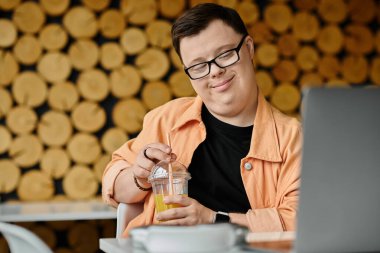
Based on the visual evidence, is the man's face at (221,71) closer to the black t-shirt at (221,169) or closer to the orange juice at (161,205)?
the black t-shirt at (221,169)

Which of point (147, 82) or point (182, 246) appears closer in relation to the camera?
point (182, 246)

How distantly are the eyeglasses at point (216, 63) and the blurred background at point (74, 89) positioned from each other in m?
1.95

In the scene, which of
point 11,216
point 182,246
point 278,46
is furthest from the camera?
point 278,46

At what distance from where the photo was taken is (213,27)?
1.76m

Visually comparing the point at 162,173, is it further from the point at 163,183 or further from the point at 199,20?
the point at 199,20

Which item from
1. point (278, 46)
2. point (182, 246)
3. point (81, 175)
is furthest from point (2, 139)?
point (182, 246)

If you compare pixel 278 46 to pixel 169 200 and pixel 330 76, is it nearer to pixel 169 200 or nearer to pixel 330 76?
pixel 330 76

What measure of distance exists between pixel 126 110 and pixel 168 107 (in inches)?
71.0

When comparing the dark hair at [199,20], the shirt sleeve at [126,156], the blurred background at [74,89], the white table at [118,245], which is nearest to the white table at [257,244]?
the white table at [118,245]

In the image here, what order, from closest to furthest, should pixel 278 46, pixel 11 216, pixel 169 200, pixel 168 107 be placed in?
pixel 169 200, pixel 168 107, pixel 11 216, pixel 278 46

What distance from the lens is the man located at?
5.70 feet

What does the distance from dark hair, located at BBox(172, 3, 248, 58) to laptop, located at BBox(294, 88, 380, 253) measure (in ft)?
2.69

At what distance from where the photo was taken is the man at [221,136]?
1.74 m

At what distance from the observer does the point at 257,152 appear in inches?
68.7
